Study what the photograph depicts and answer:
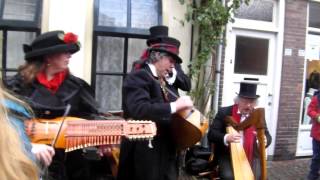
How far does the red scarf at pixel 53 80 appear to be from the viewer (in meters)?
3.44

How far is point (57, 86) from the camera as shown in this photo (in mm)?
3480

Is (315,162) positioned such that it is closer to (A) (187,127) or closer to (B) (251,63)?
(B) (251,63)

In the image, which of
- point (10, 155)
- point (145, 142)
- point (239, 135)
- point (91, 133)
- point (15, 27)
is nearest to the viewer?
point (10, 155)

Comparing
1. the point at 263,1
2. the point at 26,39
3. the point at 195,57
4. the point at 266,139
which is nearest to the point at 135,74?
the point at 266,139

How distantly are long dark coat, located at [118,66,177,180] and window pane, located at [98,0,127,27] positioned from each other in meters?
3.12

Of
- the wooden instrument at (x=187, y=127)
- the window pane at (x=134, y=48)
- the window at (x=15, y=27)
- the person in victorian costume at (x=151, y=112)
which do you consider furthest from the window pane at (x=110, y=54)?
the wooden instrument at (x=187, y=127)

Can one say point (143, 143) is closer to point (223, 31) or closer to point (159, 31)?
point (159, 31)

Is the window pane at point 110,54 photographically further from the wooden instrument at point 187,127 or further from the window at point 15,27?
the wooden instrument at point 187,127

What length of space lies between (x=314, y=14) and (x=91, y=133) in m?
6.99

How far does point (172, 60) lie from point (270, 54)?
16.1ft

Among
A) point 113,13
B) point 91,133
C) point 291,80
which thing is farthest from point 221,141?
point 291,80

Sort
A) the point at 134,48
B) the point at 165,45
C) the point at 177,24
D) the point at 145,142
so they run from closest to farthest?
the point at 145,142
the point at 165,45
the point at 134,48
the point at 177,24

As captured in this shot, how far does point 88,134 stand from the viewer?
2746 millimetres

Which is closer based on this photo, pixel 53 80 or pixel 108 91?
pixel 53 80
